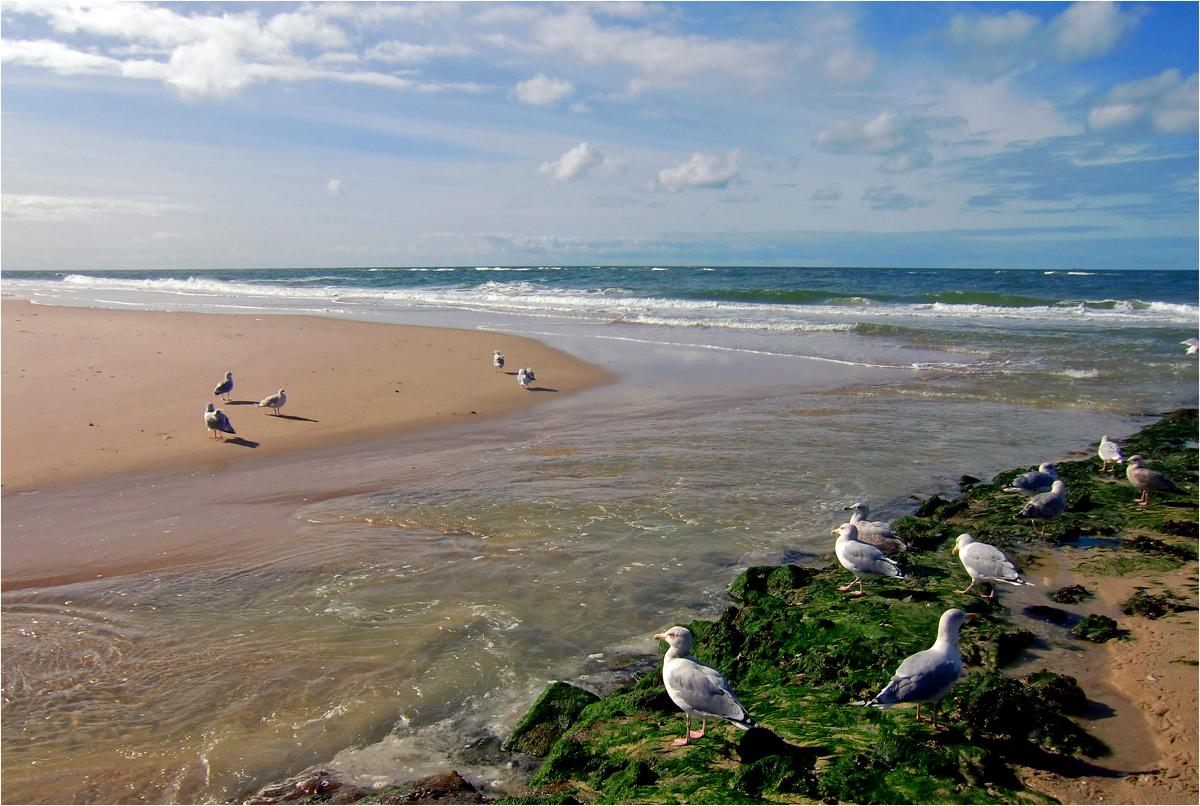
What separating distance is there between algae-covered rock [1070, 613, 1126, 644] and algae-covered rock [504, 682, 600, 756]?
11.6ft

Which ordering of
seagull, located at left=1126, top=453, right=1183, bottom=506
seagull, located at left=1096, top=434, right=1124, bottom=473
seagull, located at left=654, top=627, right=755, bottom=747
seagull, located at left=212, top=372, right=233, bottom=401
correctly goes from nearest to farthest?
seagull, located at left=654, top=627, right=755, bottom=747 < seagull, located at left=1126, top=453, right=1183, bottom=506 < seagull, located at left=1096, top=434, right=1124, bottom=473 < seagull, located at left=212, top=372, right=233, bottom=401

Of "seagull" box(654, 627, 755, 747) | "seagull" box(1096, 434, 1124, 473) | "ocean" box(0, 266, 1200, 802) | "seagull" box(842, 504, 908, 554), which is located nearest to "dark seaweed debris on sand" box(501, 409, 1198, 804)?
"seagull" box(654, 627, 755, 747)

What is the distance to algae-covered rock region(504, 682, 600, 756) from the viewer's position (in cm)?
418

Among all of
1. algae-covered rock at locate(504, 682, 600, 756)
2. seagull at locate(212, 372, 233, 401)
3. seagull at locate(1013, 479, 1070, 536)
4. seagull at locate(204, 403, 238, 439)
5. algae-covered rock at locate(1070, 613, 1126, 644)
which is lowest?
algae-covered rock at locate(504, 682, 600, 756)

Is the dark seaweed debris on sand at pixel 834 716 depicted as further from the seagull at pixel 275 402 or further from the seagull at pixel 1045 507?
the seagull at pixel 275 402

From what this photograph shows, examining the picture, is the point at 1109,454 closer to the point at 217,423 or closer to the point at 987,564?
the point at 987,564

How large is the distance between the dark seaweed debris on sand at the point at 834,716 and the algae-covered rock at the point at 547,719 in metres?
0.03

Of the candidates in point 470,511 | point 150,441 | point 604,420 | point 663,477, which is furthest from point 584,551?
point 150,441

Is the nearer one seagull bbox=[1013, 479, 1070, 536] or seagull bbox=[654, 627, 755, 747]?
seagull bbox=[654, 627, 755, 747]

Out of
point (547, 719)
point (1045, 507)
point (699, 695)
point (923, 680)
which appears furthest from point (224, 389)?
point (1045, 507)

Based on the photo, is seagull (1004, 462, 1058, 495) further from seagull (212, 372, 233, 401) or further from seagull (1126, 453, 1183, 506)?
seagull (212, 372, 233, 401)

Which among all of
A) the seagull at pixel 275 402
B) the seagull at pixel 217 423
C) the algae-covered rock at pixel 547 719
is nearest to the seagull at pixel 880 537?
the algae-covered rock at pixel 547 719

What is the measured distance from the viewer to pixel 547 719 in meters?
4.28

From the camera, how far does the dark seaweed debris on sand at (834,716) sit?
142 inches
